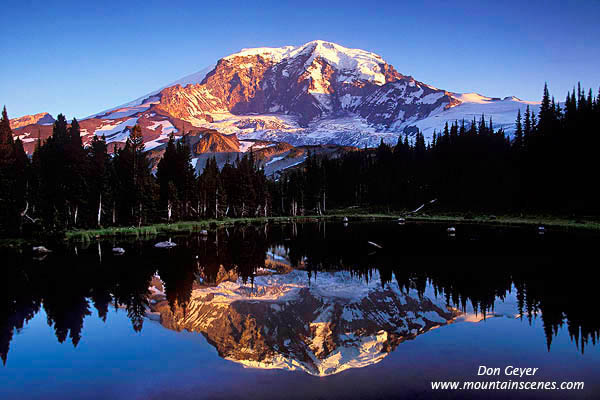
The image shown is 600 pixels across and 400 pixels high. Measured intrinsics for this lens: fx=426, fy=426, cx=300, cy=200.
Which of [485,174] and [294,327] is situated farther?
[485,174]

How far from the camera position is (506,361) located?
12953 mm

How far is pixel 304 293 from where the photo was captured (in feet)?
73.0

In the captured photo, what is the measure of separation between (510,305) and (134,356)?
1581cm

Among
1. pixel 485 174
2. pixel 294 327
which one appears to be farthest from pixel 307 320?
pixel 485 174

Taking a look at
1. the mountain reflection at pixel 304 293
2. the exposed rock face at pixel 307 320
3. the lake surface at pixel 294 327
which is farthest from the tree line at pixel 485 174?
the exposed rock face at pixel 307 320

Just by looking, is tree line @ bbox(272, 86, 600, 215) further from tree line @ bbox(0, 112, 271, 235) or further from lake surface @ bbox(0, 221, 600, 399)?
lake surface @ bbox(0, 221, 600, 399)

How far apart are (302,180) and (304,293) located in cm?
9941

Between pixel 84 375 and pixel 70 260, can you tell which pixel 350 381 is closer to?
pixel 84 375

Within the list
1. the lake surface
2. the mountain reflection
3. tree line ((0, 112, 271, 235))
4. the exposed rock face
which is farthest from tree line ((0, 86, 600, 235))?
the exposed rock face

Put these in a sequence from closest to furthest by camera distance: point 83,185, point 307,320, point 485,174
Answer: point 307,320 < point 83,185 < point 485,174

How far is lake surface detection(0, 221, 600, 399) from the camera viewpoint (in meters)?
11.7

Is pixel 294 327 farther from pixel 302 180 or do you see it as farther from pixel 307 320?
pixel 302 180

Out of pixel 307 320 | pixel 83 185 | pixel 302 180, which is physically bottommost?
pixel 307 320

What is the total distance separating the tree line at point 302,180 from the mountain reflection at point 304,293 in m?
23.2
